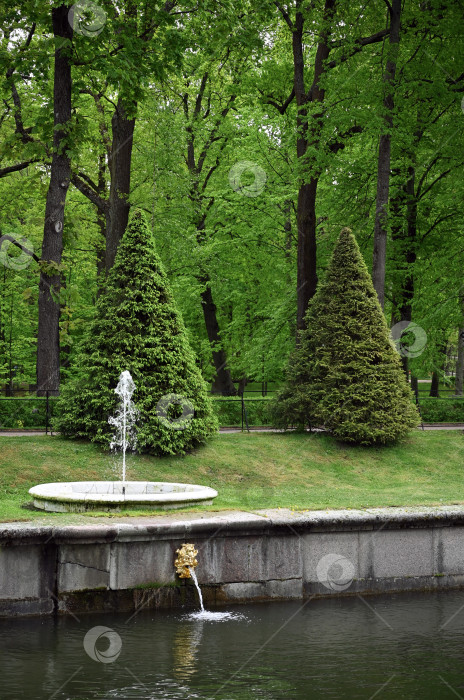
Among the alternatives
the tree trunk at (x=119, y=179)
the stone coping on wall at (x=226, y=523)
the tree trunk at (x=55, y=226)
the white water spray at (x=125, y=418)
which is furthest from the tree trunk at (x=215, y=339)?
the stone coping on wall at (x=226, y=523)

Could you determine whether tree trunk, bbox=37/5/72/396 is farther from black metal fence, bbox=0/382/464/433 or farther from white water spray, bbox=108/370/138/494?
white water spray, bbox=108/370/138/494

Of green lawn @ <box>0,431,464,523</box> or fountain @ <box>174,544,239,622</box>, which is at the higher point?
green lawn @ <box>0,431,464,523</box>

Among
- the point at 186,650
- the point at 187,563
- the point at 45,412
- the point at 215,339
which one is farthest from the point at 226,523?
the point at 215,339

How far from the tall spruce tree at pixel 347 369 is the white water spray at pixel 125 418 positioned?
4253mm

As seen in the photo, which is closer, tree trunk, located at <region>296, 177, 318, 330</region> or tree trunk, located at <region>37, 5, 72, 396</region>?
tree trunk, located at <region>37, 5, 72, 396</region>

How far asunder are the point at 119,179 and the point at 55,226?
178 inches

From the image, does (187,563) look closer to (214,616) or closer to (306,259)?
(214,616)

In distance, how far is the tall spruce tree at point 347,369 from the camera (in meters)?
16.6

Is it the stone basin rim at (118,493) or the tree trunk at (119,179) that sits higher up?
the tree trunk at (119,179)

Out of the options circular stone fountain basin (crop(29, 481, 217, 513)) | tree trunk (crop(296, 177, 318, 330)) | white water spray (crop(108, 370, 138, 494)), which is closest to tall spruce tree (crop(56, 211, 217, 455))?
white water spray (crop(108, 370, 138, 494))

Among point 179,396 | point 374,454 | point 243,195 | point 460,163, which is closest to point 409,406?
point 374,454

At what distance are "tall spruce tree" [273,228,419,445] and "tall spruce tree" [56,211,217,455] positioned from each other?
109 inches

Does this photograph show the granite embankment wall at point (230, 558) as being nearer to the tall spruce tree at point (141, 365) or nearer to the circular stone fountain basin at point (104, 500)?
the circular stone fountain basin at point (104, 500)

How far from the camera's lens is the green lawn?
40.2ft
